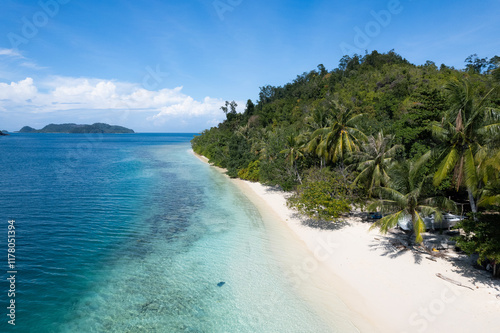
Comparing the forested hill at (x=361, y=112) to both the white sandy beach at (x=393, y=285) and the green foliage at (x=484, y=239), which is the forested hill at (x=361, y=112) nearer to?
the green foliage at (x=484, y=239)

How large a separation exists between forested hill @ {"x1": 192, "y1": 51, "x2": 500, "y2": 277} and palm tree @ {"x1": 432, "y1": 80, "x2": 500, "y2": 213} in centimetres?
4

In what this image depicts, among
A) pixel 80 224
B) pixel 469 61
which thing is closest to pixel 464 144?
pixel 80 224

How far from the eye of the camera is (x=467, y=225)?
1170cm

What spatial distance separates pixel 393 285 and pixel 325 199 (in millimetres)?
8010

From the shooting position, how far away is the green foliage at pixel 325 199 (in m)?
19.1

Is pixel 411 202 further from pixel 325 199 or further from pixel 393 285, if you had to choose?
pixel 325 199

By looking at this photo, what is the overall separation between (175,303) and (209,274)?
2646mm

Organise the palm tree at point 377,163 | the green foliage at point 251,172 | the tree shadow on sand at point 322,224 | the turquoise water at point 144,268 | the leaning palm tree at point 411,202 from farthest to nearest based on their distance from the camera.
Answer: the green foliage at point 251,172 → the tree shadow on sand at point 322,224 → the palm tree at point 377,163 → the leaning palm tree at point 411,202 → the turquoise water at point 144,268

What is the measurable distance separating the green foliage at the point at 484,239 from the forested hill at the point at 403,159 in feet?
0.11

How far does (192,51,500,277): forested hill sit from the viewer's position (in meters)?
11.4

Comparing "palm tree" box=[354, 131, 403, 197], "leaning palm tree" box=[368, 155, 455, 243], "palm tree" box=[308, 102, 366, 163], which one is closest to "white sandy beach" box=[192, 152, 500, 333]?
"leaning palm tree" box=[368, 155, 455, 243]

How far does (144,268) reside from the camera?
47.4 ft

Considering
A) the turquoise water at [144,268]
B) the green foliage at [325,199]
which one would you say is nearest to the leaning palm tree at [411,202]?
the green foliage at [325,199]

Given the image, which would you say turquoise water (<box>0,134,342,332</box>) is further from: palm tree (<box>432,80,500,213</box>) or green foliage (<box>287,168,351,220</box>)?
palm tree (<box>432,80,500,213</box>)
